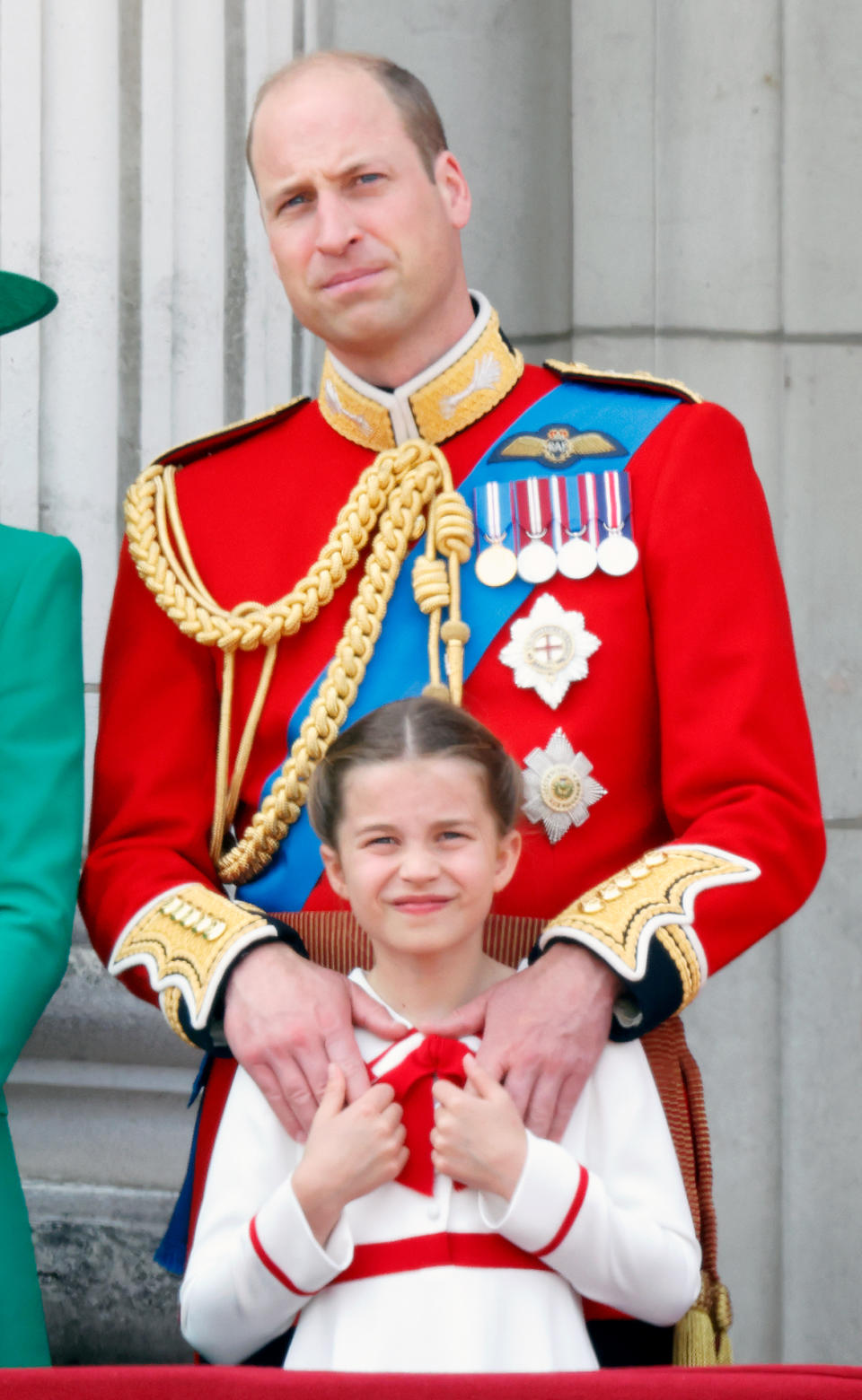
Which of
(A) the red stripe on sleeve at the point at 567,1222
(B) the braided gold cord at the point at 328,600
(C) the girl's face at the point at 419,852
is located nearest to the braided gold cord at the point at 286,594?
(B) the braided gold cord at the point at 328,600

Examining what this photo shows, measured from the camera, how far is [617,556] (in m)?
2.10

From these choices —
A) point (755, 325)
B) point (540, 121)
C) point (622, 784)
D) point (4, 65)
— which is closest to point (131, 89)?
point (4, 65)

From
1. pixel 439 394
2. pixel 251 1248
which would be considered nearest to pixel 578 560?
pixel 439 394

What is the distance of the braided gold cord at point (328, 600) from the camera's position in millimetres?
2113

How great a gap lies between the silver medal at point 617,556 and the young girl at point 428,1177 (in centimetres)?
30

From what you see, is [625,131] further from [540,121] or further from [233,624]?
[233,624]

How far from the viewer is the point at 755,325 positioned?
318 cm

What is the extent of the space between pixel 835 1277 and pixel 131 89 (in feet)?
7.22

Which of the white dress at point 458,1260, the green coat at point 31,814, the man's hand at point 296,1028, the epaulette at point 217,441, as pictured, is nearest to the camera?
the white dress at point 458,1260

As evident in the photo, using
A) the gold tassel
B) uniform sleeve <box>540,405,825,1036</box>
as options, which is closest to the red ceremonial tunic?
uniform sleeve <box>540,405,825,1036</box>

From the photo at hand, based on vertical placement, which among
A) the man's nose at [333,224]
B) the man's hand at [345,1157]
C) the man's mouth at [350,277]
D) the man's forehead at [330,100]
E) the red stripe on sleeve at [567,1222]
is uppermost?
the man's forehead at [330,100]

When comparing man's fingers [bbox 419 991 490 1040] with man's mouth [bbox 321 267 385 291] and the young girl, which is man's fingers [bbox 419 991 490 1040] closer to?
the young girl

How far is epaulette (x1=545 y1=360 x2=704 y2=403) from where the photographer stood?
2.22 m

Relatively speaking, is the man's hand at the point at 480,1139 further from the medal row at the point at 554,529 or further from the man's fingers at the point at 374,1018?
the medal row at the point at 554,529
